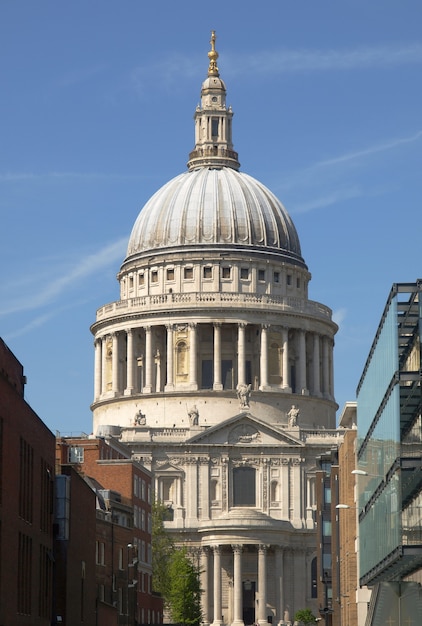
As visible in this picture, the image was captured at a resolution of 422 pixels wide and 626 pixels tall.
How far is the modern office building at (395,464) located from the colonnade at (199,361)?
9690 centimetres

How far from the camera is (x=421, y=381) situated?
59.2m

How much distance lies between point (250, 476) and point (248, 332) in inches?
754

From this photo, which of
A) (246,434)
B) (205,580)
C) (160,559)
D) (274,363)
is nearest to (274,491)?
(246,434)

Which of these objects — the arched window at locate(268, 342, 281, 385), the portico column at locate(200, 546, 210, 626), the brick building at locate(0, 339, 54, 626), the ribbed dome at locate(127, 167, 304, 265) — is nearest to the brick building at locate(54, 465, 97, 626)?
the brick building at locate(0, 339, 54, 626)

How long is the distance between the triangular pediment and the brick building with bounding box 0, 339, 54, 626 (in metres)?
90.7

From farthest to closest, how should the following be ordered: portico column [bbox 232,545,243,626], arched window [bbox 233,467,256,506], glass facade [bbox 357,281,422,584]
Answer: arched window [bbox 233,467,256,506] → portico column [bbox 232,545,243,626] → glass facade [bbox 357,281,422,584]

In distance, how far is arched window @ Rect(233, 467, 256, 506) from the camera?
540 ft

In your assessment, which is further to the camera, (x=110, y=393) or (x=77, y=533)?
(x=110, y=393)

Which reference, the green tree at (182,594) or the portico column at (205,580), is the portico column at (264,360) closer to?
the portico column at (205,580)

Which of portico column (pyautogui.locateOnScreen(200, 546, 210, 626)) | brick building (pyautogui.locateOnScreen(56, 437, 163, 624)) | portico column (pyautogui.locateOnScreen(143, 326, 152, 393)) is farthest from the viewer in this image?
portico column (pyautogui.locateOnScreen(143, 326, 152, 393))

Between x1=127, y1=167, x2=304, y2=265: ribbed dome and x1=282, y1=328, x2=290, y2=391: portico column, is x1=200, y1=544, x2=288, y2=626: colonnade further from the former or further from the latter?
x1=127, y1=167, x2=304, y2=265: ribbed dome

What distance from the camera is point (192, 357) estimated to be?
174m

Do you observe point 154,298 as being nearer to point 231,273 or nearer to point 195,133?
point 231,273

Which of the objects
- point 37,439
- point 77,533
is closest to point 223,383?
point 77,533
